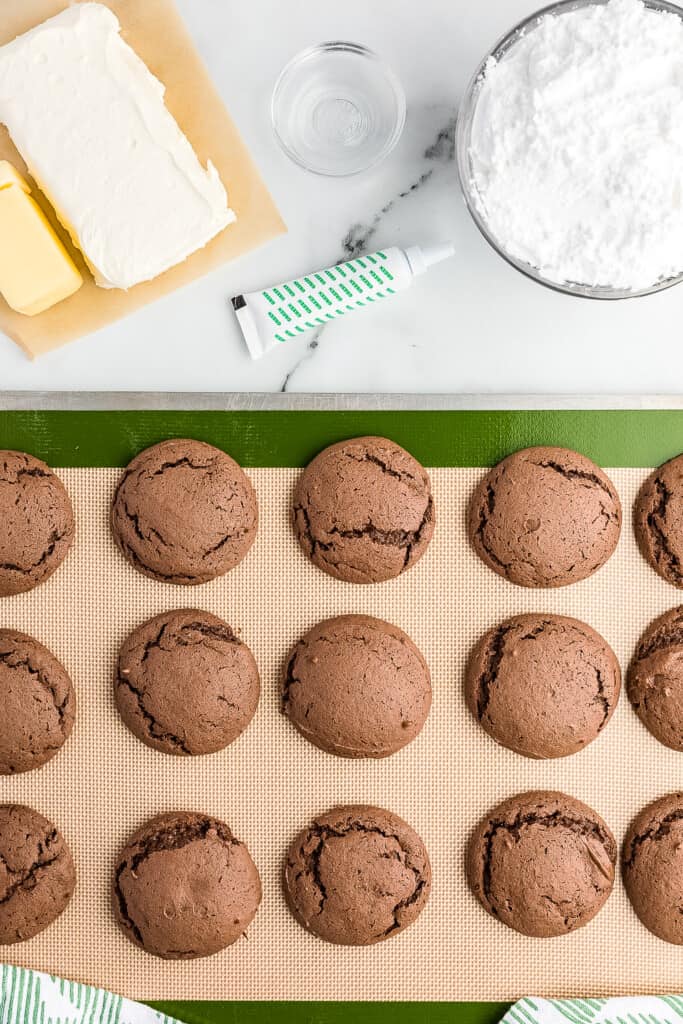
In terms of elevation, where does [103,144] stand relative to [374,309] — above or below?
above

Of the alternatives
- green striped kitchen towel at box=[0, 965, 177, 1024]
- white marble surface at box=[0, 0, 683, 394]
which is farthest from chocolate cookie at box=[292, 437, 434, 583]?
green striped kitchen towel at box=[0, 965, 177, 1024]

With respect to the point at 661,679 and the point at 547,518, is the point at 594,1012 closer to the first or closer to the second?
the point at 661,679

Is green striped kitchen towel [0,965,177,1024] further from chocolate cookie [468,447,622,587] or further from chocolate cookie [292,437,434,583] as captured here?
chocolate cookie [468,447,622,587]

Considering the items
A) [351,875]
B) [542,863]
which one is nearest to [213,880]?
[351,875]

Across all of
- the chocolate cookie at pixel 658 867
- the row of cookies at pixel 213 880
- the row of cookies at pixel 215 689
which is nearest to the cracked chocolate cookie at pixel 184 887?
the row of cookies at pixel 213 880

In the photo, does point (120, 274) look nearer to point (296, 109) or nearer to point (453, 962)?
point (296, 109)

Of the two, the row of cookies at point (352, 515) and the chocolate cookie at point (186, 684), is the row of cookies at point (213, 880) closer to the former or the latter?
the chocolate cookie at point (186, 684)
